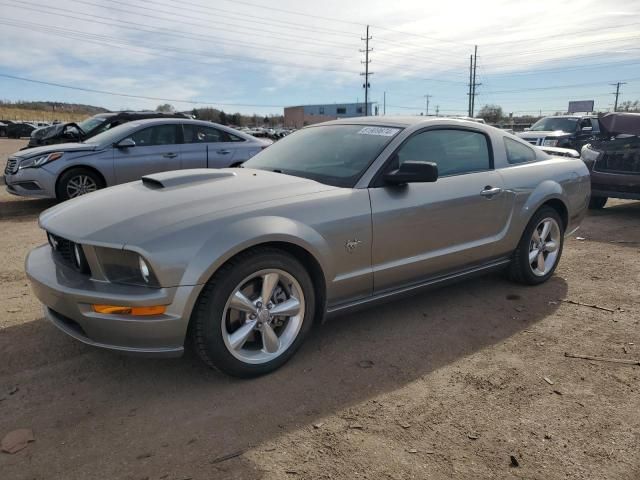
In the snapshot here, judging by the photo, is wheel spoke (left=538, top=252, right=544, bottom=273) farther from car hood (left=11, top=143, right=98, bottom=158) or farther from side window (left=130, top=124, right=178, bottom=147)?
car hood (left=11, top=143, right=98, bottom=158)

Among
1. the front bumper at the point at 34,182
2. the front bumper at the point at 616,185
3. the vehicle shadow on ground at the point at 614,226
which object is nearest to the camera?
the vehicle shadow on ground at the point at 614,226

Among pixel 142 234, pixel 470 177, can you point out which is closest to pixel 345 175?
pixel 470 177

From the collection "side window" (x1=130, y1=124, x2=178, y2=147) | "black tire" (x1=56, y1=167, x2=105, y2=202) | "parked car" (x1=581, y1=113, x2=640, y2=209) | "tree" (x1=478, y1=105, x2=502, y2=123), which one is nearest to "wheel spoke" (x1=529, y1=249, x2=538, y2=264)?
"parked car" (x1=581, y1=113, x2=640, y2=209)

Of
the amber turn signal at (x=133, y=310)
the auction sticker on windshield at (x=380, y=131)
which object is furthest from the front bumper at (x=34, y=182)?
the amber turn signal at (x=133, y=310)

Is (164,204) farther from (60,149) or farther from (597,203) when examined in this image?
(597,203)

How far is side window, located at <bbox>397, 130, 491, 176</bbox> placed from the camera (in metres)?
3.65

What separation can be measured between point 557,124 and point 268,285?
14867 millimetres

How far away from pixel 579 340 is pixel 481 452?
162 cm

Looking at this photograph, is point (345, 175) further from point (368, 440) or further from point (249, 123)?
point (249, 123)

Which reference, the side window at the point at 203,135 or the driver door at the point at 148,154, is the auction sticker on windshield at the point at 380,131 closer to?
the driver door at the point at 148,154

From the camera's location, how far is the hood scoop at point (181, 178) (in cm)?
328

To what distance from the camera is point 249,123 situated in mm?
108562

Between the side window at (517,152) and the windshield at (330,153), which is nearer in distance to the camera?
the windshield at (330,153)

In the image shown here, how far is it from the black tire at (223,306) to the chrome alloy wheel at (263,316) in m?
0.03
